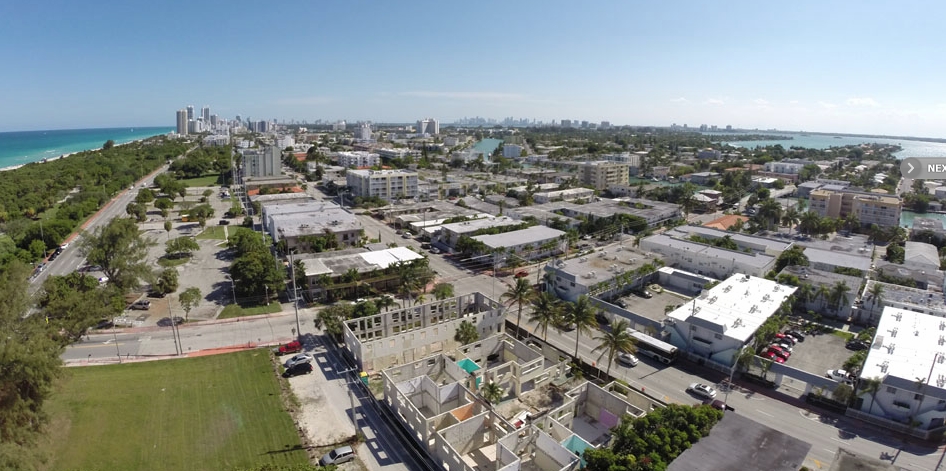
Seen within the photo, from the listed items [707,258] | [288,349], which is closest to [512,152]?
[707,258]

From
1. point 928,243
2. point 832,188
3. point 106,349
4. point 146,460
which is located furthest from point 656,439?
point 832,188

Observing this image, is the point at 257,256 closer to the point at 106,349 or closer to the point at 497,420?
the point at 106,349

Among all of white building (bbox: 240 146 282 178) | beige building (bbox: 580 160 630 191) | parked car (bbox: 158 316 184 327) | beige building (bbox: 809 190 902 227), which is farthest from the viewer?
white building (bbox: 240 146 282 178)

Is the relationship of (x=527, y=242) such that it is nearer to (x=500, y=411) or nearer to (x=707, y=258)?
(x=707, y=258)

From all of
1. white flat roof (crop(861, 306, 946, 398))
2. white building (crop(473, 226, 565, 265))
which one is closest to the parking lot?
white flat roof (crop(861, 306, 946, 398))

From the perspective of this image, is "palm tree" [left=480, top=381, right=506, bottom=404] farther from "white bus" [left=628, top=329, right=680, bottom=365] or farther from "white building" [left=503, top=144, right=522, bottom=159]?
"white building" [left=503, top=144, right=522, bottom=159]
